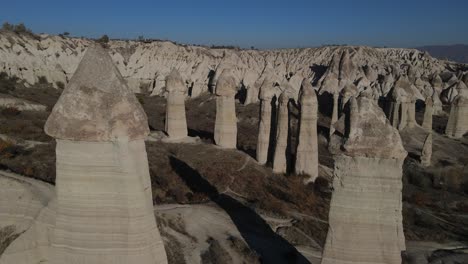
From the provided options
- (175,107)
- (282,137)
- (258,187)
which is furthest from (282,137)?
(175,107)

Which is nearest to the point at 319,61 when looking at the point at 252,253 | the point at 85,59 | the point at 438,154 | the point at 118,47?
the point at 118,47

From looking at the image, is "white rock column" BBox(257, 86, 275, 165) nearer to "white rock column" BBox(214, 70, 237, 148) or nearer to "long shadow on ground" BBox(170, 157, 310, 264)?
"white rock column" BBox(214, 70, 237, 148)

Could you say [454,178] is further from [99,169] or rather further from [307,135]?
[99,169]

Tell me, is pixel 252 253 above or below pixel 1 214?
below

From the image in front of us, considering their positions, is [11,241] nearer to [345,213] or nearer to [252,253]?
[252,253]

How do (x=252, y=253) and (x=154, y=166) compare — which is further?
(x=154, y=166)

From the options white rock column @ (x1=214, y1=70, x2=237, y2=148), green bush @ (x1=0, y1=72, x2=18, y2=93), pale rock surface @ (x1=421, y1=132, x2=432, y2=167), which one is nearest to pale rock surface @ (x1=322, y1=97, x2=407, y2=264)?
white rock column @ (x1=214, y1=70, x2=237, y2=148)
